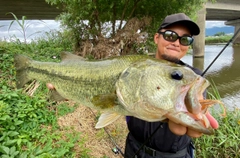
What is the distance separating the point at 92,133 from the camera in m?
4.17

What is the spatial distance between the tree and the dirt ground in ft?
10.4

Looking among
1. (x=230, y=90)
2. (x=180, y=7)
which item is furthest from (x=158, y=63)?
(x=230, y=90)

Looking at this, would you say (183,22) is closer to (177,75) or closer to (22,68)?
(177,75)

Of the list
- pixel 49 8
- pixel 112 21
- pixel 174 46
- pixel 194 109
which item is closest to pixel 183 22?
pixel 174 46

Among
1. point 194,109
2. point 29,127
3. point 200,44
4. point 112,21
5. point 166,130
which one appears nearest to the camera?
point 194,109

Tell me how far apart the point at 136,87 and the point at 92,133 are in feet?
10.1

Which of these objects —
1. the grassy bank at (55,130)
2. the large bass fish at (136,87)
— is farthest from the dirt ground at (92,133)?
the large bass fish at (136,87)

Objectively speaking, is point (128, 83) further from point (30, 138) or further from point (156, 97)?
point (30, 138)

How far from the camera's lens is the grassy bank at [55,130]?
9.73 feet

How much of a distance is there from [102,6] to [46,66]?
655 centimetres

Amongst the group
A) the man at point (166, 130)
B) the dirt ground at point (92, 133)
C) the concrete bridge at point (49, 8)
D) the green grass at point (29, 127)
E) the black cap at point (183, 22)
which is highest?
the concrete bridge at point (49, 8)

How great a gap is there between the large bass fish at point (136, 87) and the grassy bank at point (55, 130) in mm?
1400

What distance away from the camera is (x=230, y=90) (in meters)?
9.39

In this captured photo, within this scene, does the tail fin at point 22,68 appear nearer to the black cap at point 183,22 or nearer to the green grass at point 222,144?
the black cap at point 183,22
